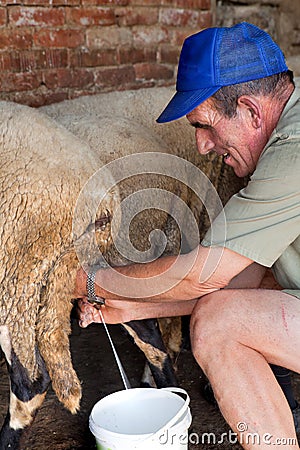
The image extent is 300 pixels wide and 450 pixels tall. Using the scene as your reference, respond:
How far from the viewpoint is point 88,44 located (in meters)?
3.42

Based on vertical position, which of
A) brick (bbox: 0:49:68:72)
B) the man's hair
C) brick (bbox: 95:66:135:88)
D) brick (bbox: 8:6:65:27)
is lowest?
brick (bbox: 95:66:135:88)

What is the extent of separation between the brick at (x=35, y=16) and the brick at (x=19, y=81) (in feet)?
0.74

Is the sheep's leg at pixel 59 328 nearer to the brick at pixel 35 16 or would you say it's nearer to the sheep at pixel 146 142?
the sheep at pixel 146 142

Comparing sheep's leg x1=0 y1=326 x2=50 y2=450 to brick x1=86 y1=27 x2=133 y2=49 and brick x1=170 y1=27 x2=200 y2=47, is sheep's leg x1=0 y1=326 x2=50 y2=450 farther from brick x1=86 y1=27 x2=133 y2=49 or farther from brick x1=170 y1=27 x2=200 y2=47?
brick x1=170 y1=27 x2=200 y2=47

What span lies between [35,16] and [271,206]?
1.87m

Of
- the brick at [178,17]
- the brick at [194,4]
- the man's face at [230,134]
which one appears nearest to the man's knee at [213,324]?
the man's face at [230,134]

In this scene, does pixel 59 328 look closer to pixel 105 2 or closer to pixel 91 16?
pixel 91 16

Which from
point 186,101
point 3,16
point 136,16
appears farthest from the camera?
point 136,16

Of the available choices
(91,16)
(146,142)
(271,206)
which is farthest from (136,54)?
(271,206)

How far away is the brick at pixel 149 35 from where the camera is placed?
3701 millimetres

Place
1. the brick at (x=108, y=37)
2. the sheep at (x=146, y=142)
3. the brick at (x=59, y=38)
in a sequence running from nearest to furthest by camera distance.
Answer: the sheep at (x=146, y=142), the brick at (x=59, y=38), the brick at (x=108, y=37)

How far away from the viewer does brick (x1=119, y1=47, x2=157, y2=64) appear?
3.63 m

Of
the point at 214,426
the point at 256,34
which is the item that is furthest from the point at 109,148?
the point at 214,426

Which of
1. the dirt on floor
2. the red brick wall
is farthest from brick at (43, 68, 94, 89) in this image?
the dirt on floor
